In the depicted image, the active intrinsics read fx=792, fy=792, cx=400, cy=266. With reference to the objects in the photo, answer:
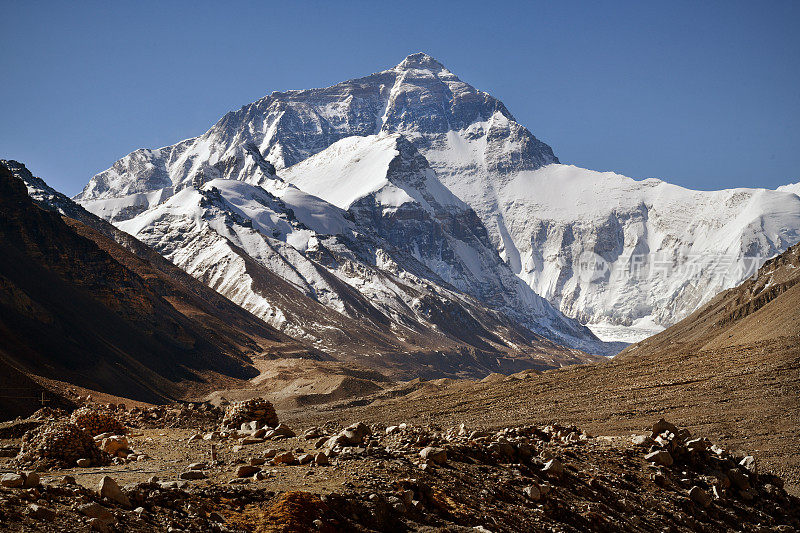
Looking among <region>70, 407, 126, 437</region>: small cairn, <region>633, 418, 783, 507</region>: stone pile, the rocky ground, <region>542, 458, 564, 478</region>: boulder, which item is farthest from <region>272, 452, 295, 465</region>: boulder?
<region>633, 418, 783, 507</region>: stone pile

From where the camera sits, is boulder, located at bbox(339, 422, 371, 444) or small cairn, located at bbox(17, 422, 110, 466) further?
small cairn, located at bbox(17, 422, 110, 466)

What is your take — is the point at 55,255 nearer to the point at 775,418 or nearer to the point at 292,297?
the point at 775,418

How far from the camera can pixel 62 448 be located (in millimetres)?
16109

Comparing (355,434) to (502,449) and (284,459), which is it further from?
(502,449)

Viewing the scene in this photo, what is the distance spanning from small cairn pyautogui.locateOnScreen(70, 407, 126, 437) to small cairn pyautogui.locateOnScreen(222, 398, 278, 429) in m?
2.95

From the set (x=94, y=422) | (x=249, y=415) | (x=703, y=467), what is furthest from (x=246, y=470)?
(x=703, y=467)

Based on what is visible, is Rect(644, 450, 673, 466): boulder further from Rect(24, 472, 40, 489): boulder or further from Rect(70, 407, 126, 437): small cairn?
Rect(24, 472, 40, 489): boulder

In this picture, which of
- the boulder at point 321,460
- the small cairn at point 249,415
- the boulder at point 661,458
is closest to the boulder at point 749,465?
the boulder at point 661,458

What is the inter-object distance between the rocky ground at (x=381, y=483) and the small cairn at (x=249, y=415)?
41 centimetres

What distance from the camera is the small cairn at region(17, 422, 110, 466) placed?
15.9 metres

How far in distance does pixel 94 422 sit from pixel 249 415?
456 centimetres

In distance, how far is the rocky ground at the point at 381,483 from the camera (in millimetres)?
10797

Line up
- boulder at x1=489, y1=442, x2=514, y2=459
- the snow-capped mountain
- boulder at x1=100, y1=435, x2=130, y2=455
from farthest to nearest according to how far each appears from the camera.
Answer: the snow-capped mountain
boulder at x1=100, y1=435, x2=130, y2=455
boulder at x1=489, y1=442, x2=514, y2=459

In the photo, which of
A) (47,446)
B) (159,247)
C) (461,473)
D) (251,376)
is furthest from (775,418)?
(159,247)
